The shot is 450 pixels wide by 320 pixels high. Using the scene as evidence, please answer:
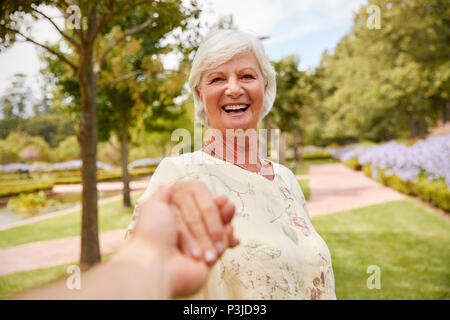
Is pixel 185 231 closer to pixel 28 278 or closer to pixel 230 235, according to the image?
pixel 230 235

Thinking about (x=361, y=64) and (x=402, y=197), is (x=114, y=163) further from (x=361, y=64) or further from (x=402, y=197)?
(x=402, y=197)

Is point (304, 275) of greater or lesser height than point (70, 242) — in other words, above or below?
above

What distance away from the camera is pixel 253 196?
1.29m

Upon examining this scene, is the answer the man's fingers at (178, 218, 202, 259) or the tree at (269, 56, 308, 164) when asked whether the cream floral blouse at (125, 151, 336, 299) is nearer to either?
the man's fingers at (178, 218, 202, 259)

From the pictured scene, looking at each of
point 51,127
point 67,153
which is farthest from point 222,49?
point 51,127

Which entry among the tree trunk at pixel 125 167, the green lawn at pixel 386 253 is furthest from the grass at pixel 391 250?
the tree trunk at pixel 125 167

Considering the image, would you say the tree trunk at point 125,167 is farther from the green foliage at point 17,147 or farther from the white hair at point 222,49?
the green foliage at point 17,147

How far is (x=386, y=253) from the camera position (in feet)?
19.3

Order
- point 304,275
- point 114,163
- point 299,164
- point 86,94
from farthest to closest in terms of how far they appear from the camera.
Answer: point 114,163, point 299,164, point 86,94, point 304,275

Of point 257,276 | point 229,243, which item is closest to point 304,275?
point 257,276

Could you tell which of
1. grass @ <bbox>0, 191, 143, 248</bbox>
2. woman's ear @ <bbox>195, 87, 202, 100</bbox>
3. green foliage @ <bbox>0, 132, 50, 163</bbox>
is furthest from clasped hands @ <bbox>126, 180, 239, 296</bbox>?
green foliage @ <bbox>0, 132, 50, 163</bbox>

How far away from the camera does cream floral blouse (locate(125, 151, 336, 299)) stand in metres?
1.12
